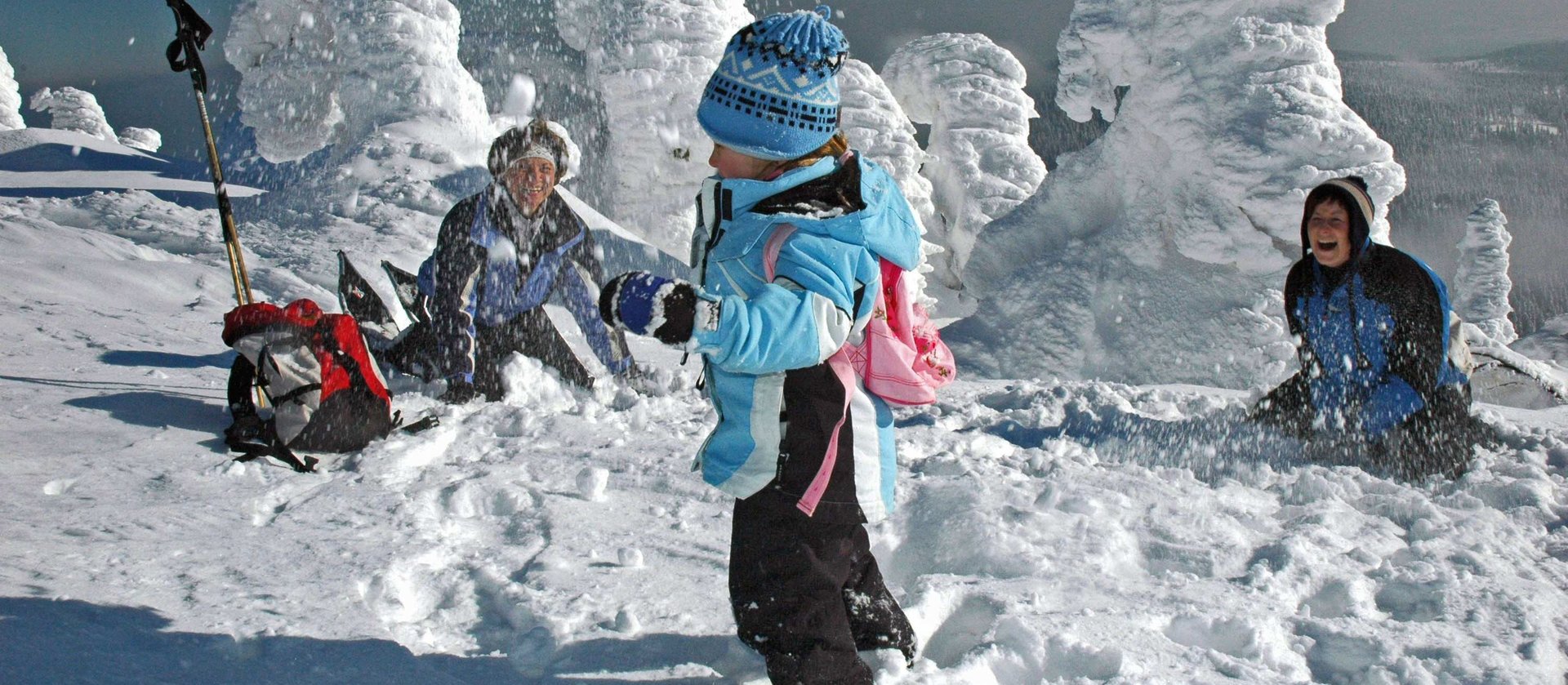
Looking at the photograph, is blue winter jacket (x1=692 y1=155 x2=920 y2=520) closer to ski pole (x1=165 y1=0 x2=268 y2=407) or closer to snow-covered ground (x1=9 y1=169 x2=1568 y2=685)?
snow-covered ground (x1=9 y1=169 x2=1568 y2=685)

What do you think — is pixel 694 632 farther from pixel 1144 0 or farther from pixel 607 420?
pixel 1144 0

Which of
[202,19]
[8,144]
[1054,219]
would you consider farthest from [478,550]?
[8,144]

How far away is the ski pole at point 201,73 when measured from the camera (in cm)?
411

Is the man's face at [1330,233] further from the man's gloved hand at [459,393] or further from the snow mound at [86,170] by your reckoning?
the snow mound at [86,170]

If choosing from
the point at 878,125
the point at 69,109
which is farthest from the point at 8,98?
the point at 878,125

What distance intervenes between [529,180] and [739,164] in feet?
9.88

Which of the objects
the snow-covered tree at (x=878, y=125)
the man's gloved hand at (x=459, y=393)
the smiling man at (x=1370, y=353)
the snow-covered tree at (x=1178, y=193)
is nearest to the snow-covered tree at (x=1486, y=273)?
the snow-covered tree at (x=878, y=125)

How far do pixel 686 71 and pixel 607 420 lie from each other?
584 inches

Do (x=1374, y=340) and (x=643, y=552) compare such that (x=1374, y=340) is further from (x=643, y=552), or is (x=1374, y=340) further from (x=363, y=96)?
(x=363, y=96)

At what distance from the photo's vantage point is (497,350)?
15.5ft

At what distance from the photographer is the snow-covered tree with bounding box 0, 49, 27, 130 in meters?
24.8

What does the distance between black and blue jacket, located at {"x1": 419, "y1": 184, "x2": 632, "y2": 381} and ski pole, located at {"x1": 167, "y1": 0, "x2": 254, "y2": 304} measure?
833 millimetres

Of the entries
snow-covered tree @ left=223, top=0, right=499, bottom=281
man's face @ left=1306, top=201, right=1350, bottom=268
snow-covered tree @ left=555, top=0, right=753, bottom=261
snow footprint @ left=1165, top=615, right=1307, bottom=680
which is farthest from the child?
snow-covered tree @ left=555, top=0, right=753, bottom=261

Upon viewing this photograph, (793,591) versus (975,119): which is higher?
(975,119)
